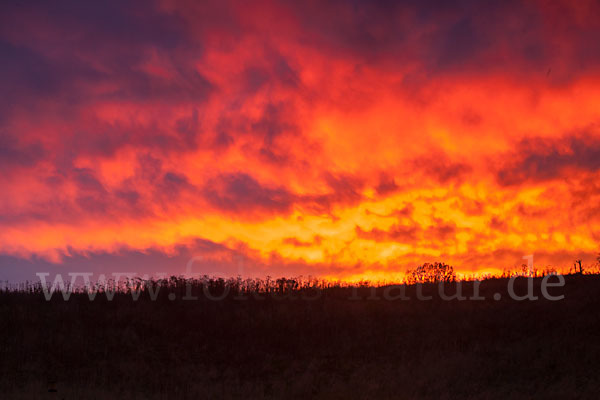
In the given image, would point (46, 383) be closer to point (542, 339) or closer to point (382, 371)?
point (382, 371)

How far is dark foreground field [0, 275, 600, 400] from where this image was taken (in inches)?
743

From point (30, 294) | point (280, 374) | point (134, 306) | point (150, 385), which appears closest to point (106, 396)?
point (150, 385)

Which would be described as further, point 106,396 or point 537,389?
point 537,389

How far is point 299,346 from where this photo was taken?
23.6 metres

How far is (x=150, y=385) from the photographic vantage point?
19.4 meters

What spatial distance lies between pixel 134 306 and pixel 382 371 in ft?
38.7

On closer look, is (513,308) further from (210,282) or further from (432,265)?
(210,282)

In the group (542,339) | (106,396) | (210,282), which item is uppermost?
(210,282)

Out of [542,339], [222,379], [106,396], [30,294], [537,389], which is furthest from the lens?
[30,294]

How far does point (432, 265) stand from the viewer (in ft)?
119

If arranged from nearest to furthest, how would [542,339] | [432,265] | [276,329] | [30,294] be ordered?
[542,339] < [276,329] < [30,294] < [432,265]

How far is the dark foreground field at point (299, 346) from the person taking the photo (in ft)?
61.9

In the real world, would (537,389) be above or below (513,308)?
below

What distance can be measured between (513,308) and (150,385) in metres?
16.4
